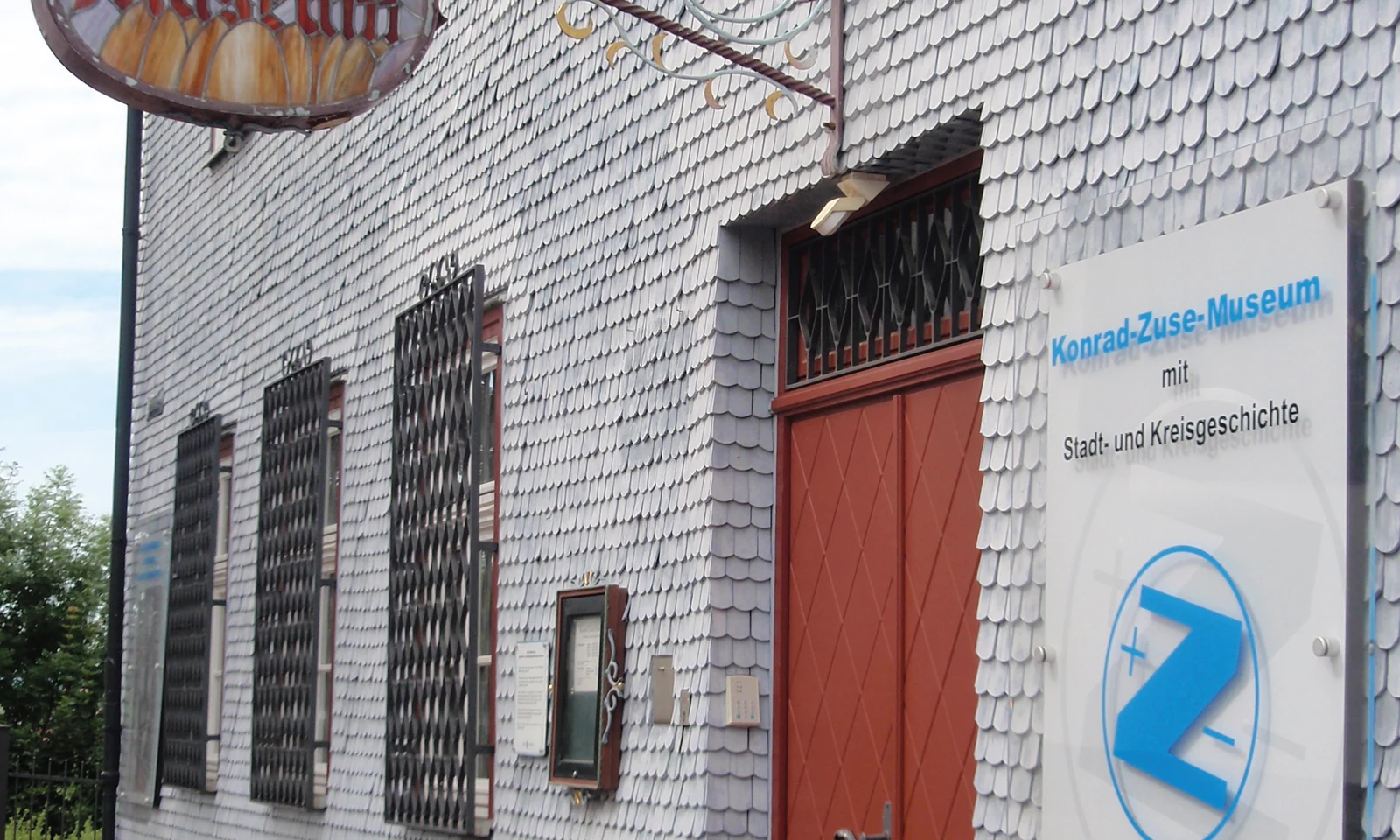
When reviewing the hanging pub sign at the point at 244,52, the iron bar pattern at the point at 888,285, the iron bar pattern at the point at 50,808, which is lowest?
the iron bar pattern at the point at 50,808

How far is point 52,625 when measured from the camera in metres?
27.8

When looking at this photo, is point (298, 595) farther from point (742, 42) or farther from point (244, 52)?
point (742, 42)

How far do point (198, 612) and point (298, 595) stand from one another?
113 inches

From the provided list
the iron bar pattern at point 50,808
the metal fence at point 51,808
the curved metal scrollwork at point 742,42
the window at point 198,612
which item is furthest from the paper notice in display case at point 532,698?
the iron bar pattern at point 50,808

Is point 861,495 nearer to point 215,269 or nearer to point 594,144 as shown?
point 594,144

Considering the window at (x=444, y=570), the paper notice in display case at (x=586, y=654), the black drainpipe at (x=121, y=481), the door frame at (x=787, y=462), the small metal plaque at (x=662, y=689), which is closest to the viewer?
the door frame at (x=787, y=462)

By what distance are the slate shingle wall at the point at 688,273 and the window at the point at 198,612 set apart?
48cm

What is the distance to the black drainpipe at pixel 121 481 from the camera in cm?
1554

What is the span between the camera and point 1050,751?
5.21 meters

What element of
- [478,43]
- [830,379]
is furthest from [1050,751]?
[478,43]

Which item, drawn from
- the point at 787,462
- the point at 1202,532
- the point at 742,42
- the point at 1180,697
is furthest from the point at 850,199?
the point at 1180,697

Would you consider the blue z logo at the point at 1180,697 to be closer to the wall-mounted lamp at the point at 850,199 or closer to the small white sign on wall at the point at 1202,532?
the small white sign on wall at the point at 1202,532

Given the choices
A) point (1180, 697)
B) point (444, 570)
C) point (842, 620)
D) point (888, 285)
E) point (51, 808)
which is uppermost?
point (888, 285)

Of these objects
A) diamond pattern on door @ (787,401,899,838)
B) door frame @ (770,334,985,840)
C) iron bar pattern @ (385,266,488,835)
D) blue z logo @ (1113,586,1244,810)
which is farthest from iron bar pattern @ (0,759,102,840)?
blue z logo @ (1113,586,1244,810)
